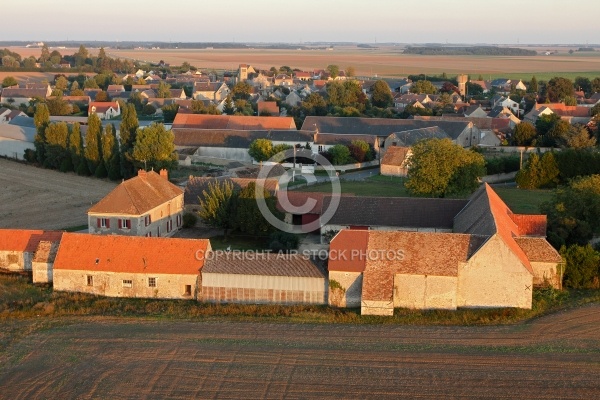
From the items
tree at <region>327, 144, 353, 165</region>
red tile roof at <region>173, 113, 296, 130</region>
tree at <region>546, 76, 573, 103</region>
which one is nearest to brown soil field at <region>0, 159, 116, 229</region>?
tree at <region>327, 144, 353, 165</region>

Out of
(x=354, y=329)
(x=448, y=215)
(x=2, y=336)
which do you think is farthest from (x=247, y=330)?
(x=448, y=215)

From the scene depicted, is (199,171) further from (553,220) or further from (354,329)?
(354,329)

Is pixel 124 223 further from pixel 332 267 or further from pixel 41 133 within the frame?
pixel 41 133

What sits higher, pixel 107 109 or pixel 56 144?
pixel 56 144

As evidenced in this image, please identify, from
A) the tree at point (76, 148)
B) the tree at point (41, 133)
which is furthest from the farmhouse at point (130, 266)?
the tree at point (41, 133)

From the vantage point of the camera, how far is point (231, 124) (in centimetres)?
6175

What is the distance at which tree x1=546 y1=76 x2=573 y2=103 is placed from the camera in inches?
3238

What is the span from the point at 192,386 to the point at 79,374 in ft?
9.15

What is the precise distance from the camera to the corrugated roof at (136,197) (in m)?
30.9

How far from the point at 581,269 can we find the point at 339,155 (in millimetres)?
25539

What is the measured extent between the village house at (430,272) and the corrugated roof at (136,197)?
977 centimetres

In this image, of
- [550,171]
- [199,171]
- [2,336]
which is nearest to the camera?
[2,336]

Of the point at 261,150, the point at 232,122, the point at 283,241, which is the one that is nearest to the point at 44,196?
the point at 261,150

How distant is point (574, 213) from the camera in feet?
96.8
